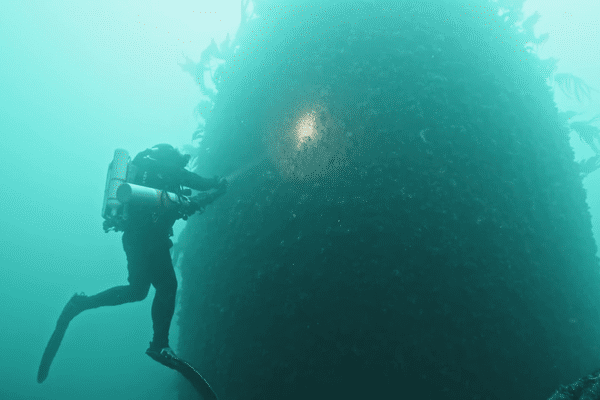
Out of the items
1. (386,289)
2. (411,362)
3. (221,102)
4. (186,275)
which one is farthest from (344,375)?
(221,102)

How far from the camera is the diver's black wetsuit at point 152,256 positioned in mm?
3033

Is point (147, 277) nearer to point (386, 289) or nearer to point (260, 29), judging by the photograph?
point (386, 289)

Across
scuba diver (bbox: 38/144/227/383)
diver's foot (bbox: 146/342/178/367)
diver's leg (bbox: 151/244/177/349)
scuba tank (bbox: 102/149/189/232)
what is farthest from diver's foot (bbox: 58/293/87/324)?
diver's foot (bbox: 146/342/178/367)

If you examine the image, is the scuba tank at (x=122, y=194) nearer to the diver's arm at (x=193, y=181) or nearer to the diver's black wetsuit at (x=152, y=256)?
the diver's black wetsuit at (x=152, y=256)

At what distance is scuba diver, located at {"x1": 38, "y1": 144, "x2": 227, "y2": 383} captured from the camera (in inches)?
118

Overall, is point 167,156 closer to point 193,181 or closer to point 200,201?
point 193,181

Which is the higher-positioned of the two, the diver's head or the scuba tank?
the diver's head

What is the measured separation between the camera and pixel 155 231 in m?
3.17

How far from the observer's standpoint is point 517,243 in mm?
2529

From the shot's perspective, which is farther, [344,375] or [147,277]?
[147,277]

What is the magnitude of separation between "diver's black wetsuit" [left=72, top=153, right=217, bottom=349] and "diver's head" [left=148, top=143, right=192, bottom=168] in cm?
16

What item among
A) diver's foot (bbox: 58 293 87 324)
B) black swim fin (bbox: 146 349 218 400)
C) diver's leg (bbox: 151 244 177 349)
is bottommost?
black swim fin (bbox: 146 349 218 400)

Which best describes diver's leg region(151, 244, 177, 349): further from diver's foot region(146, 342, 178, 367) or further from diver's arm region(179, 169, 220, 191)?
diver's arm region(179, 169, 220, 191)

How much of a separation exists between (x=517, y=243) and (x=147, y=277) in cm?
395
